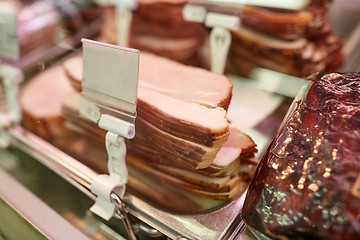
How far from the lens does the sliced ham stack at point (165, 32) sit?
5.05ft

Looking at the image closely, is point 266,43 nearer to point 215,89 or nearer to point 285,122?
point 215,89

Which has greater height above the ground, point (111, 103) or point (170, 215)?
point (111, 103)

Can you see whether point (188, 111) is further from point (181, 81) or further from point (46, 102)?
point (46, 102)

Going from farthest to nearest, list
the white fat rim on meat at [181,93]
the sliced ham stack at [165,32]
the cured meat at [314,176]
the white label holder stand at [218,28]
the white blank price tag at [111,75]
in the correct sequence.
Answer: the sliced ham stack at [165,32] → the white label holder stand at [218,28] → the white fat rim on meat at [181,93] → the white blank price tag at [111,75] → the cured meat at [314,176]

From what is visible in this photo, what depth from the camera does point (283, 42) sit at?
1414 millimetres

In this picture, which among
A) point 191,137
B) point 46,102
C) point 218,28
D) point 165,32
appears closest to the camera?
point 191,137

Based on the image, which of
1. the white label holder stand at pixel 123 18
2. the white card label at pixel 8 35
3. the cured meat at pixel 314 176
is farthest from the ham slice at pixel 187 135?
the white label holder stand at pixel 123 18

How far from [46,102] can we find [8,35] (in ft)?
0.99

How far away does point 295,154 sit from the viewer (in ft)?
2.42

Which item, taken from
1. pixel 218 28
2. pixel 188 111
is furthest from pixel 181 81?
pixel 218 28

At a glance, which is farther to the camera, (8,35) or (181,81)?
(8,35)

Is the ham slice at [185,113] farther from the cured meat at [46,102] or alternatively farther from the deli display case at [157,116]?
the cured meat at [46,102]

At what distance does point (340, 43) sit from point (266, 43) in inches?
18.3

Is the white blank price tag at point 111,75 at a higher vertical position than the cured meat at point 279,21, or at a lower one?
lower
